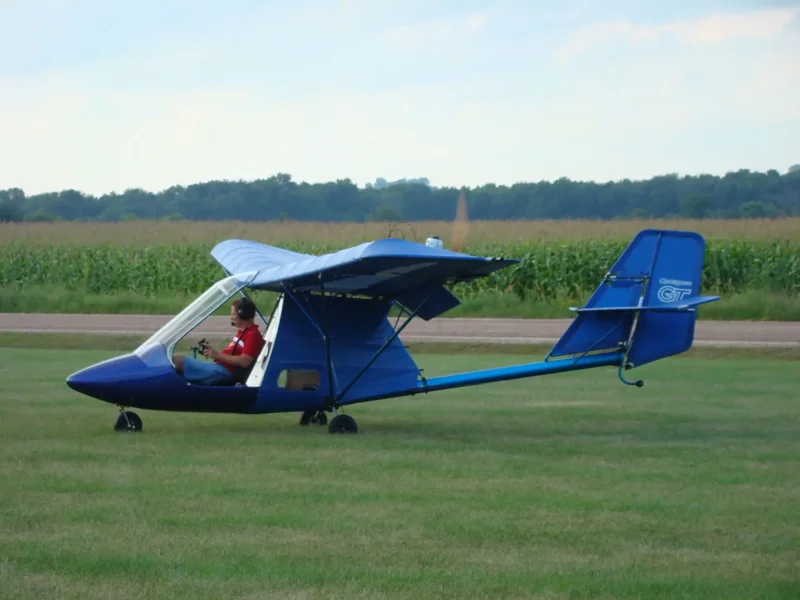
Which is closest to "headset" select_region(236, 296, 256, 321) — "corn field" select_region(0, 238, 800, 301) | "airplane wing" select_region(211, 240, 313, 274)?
"airplane wing" select_region(211, 240, 313, 274)

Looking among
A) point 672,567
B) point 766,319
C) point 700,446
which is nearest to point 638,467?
point 700,446

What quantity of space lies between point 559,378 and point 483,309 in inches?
477

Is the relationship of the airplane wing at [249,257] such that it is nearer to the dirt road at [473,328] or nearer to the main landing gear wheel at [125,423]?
the main landing gear wheel at [125,423]

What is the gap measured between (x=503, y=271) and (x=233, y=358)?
20615mm

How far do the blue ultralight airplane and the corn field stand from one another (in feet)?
60.2

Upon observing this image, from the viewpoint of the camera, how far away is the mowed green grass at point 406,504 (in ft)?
20.9

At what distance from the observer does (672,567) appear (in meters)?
6.68

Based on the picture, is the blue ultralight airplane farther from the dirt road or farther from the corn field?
the corn field

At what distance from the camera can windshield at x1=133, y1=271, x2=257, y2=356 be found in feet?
39.6

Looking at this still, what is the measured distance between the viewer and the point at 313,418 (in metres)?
13.1

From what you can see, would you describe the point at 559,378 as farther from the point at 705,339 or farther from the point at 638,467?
the point at 638,467

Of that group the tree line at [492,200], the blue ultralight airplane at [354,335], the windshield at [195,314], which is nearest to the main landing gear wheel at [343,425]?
the blue ultralight airplane at [354,335]

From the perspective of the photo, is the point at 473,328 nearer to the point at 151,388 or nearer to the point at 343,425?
the point at 343,425

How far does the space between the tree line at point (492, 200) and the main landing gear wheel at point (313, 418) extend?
16.3 metres
